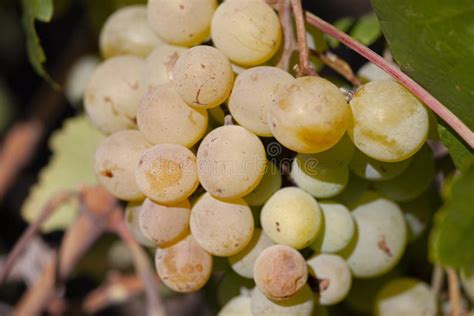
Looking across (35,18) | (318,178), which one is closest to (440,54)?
(318,178)

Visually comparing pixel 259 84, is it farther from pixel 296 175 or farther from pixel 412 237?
pixel 412 237

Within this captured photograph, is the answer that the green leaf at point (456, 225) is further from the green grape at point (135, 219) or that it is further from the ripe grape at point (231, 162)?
the green grape at point (135, 219)

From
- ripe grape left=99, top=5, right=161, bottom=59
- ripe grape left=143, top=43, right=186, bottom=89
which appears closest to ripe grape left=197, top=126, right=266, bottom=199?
ripe grape left=143, top=43, right=186, bottom=89

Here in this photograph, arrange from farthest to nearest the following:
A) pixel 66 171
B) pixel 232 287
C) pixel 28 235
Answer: pixel 66 171 < pixel 28 235 < pixel 232 287

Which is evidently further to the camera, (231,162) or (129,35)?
(129,35)

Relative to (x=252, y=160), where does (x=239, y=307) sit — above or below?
below

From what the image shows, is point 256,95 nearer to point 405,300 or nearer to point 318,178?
point 318,178

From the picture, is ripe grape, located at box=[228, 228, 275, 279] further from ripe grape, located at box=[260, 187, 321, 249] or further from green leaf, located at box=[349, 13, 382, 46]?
green leaf, located at box=[349, 13, 382, 46]
